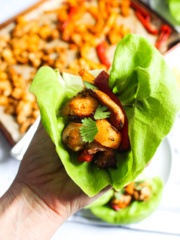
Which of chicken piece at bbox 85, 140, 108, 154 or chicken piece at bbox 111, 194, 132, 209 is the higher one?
chicken piece at bbox 85, 140, 108, 154

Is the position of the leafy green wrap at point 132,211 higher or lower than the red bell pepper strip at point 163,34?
lower

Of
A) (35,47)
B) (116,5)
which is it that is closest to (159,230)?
(35,47)

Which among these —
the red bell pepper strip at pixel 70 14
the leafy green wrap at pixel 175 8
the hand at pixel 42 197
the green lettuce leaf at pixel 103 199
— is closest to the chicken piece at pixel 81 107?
the hand at pixel 42 197

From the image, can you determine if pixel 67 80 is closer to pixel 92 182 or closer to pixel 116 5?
pixel 92 182

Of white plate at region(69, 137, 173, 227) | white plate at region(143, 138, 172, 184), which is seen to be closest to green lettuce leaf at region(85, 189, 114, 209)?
white plate at region(69, 137, 173, 227)

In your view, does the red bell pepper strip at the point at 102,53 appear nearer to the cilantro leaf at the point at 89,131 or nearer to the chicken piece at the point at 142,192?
the chicken piece at the point at 142,192

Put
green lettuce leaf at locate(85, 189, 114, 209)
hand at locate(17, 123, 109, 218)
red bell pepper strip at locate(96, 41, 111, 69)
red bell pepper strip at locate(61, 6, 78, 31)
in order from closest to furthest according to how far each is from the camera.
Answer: hand at locate(17, 123, 109, 218), green lettuce leaf at locate(85, 189, 114, 209), red bell pepper strip at locate(96, 41, 111, 69), red bell pepper strip at locate(61, 6, 78, 31)

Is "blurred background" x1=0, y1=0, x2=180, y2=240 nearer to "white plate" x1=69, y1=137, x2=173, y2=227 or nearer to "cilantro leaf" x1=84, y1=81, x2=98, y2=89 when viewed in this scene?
"white plate" x1=69, y1=137, x2=173, y2=227
